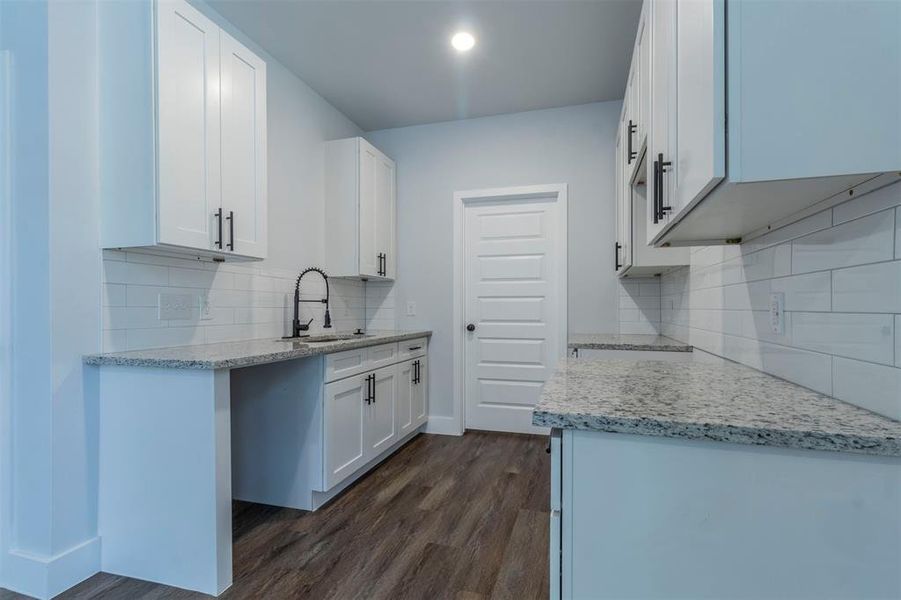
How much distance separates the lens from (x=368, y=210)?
3.44 metres

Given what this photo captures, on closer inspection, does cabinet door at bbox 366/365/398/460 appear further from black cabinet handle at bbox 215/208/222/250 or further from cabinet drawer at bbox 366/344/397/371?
black cabinet handle at bbox 215/208/222/250

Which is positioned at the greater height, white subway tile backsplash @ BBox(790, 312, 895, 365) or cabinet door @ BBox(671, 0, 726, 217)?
cabinet door @ BBox(671, 0, 726, 217)

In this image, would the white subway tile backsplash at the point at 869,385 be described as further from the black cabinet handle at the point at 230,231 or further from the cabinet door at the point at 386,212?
the cabinet door at the point at 386,212

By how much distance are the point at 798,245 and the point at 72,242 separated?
2.52 m

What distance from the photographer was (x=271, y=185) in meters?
2.82

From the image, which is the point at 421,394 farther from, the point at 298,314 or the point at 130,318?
the point at 130,318

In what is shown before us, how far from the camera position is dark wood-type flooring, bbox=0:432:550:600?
1689 mm

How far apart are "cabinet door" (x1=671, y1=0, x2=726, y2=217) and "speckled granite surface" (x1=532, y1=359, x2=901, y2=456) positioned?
1.55 ft

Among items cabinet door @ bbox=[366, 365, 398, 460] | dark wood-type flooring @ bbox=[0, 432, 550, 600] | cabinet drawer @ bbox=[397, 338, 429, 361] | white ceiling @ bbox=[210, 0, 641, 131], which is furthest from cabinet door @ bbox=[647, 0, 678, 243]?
cabinet drawer @ bbox=[397, 338, 429, 361]

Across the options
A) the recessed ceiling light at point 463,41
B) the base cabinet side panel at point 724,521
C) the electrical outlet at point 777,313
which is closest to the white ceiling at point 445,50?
the recessed ceiling light at point 463,41

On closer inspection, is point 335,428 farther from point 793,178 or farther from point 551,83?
point 551,83

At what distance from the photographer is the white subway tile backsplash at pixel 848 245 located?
87 centimetres

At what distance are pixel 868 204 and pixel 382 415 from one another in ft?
8.61

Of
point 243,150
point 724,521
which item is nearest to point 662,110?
point 724,521
